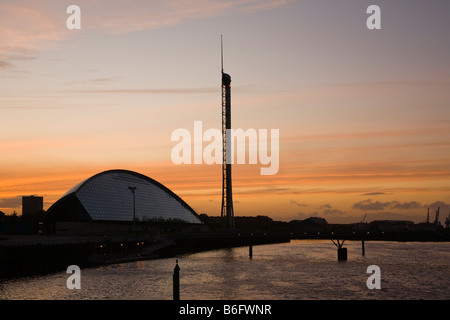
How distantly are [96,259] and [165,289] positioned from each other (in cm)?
4259

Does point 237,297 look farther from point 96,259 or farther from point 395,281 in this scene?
point 96,259

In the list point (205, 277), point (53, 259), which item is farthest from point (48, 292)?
point (53, 259)

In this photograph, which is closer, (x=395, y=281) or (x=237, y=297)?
(x=237, y=297)

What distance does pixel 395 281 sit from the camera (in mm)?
88750

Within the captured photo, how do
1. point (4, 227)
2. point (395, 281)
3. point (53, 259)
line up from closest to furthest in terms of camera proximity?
1. point (395, 281)
2. point (53, 259)
3. point (4, 227)

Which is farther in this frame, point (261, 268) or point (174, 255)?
point (174, 255)

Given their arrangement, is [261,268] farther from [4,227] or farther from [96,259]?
[4,227]
